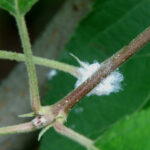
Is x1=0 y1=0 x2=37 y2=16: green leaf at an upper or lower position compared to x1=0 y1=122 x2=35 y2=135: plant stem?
upper

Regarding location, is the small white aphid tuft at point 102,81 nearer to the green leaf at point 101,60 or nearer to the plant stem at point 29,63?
the plant stem at point 29,63

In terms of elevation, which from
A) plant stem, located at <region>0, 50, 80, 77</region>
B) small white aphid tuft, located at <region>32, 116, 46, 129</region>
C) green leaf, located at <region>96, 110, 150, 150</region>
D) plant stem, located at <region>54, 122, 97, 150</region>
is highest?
plant stem, located at <region>0, 50, 80, 77</region>

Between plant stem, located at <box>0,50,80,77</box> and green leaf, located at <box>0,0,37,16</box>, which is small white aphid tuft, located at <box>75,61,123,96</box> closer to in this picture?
plant stem, located at <box>0,50,80,77</box>

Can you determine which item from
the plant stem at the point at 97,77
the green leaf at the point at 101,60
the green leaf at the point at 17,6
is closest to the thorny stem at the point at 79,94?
the plant stem at the point at 97,77

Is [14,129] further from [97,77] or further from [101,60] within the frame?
[101,60]

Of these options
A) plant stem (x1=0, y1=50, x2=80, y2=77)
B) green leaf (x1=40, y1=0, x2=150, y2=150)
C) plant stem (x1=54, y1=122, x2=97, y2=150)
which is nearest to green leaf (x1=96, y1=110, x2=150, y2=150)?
plant stem (x1=54, y1=122, x2=97, y2=150)

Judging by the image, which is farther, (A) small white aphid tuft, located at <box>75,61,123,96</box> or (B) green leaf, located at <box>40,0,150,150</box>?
(B) green leaf, located at <box>40,0,150,150</box>
